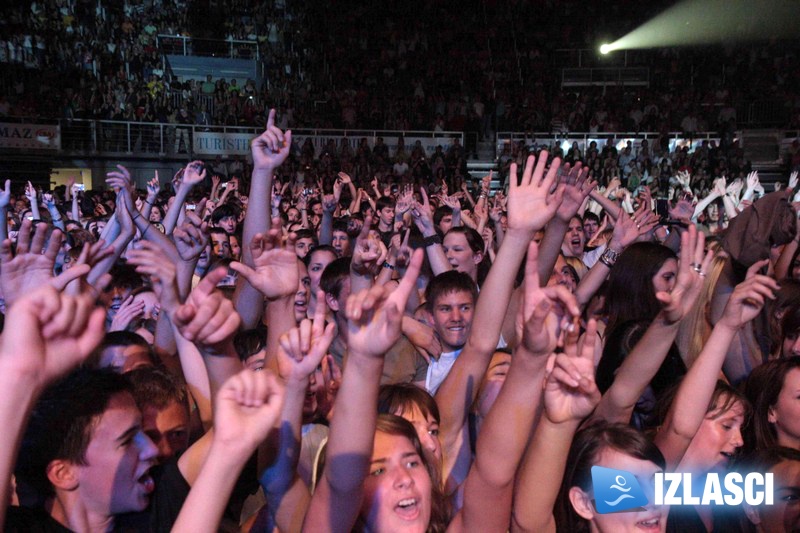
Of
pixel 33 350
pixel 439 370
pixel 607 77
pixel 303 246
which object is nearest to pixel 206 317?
pixel 33 350

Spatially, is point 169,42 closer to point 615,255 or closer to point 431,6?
point 431,6

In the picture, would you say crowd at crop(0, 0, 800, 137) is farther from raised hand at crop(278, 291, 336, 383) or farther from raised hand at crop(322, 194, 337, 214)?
raised hand at crop(278, 291, 336, 383)

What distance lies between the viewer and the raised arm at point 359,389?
1854mm

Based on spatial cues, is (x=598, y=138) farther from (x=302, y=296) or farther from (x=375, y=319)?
(x=375, y=319)

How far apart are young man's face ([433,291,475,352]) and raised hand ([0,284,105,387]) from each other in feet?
7.05

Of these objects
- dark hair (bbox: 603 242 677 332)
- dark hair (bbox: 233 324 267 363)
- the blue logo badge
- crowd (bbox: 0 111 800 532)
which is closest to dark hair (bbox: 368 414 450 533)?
crowd (bbox: 0 111 800 532)

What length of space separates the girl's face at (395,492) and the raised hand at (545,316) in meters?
0.50

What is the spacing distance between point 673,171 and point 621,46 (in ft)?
34.0

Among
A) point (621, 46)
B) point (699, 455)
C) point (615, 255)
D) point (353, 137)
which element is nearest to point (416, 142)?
point (353, 137)

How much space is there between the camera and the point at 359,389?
1877 mm

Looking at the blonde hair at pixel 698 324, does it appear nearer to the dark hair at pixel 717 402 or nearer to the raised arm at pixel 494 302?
the dark hair at pixel 717 402

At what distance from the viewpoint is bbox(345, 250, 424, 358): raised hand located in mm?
1845

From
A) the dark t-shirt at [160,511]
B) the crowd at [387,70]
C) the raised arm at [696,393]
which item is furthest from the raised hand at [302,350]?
the crowd at [387,70]

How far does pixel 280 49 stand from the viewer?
82.8 feet
